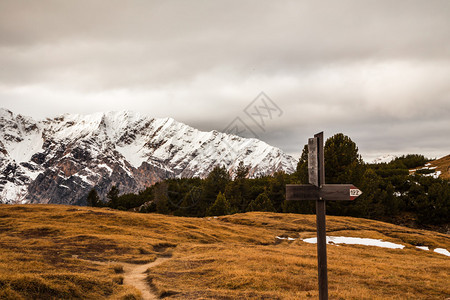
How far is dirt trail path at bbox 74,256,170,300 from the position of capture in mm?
15797

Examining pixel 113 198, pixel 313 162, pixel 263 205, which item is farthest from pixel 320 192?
pixel 113 198

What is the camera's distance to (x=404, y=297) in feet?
50.6

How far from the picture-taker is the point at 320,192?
34.2ft

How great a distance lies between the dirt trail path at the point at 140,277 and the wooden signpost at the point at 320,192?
8687 mm

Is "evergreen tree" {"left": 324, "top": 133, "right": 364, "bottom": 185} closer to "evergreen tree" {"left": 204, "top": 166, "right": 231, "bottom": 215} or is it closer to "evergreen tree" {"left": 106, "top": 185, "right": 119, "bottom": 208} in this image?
"evergreen tree" {"left": 204, "top": 166, "right": 231, "bottom": 215}

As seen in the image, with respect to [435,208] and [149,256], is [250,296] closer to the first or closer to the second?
[149,256]

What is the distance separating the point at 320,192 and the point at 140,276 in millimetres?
14333

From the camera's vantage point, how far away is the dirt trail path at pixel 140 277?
1568cm

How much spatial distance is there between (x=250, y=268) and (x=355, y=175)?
50518 mm

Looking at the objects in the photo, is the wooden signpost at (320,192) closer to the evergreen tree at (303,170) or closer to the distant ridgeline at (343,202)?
the distant ridgeline at (343,202)

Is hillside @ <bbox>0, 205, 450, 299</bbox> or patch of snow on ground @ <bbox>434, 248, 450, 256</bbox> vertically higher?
hillside @ <bbox>0, 205, 450, 299</bbox>

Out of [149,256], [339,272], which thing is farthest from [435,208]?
[149,256]

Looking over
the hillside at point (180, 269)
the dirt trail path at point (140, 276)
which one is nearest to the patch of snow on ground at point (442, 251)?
the hillside at point (180, 269)

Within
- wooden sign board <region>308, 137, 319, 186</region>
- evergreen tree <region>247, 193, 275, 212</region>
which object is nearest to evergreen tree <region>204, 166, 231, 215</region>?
evergreen tree <region>247, 193, 275, 212</region>
